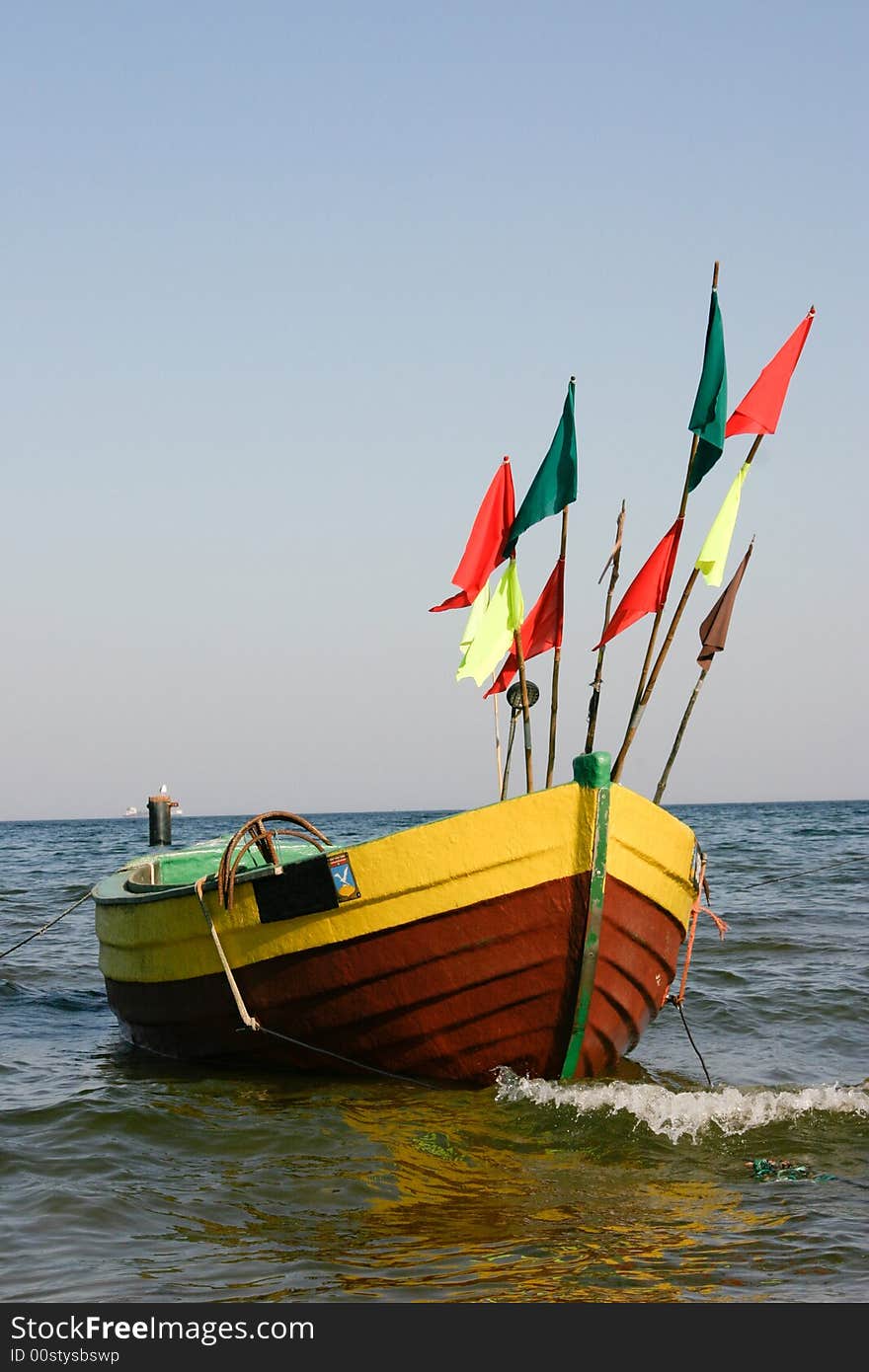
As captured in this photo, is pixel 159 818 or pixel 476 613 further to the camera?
pixel 159 818

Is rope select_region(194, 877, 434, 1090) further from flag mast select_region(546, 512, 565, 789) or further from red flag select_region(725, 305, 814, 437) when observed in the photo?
red flag select_region(725, 305, 814, 437)

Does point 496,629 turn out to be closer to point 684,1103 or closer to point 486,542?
point 486,542

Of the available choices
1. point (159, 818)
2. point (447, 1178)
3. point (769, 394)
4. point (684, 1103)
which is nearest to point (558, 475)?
point (769, 394)

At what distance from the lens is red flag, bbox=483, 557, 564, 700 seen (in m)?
8.08

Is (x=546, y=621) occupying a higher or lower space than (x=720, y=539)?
lower

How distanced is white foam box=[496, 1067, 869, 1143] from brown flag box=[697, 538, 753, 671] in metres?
2.53

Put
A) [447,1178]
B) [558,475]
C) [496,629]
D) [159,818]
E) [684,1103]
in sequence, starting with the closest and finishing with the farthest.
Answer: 1. [447,1178]
2. [684,1103]
3. [558,475]
4. [496,629]
5. [159,818]

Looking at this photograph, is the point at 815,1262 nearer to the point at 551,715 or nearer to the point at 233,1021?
the point at 551,715

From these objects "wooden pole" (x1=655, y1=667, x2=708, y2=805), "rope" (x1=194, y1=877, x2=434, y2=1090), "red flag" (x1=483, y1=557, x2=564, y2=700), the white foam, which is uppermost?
"red flag" (x1=483, y1=557, x2=564, y2=700)

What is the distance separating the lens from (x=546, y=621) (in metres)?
8.23

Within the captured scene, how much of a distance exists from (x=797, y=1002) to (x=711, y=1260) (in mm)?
6423

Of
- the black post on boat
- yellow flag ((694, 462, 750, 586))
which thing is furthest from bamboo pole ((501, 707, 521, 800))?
the black post on boat

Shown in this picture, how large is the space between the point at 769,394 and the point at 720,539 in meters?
0.84

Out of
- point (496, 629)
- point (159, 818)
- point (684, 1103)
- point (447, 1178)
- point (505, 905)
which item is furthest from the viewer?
point (159, 818)
